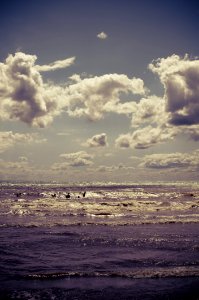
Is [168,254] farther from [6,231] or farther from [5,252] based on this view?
[6,231]

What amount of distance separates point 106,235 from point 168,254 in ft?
25.6

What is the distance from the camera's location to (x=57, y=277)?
15.5 m

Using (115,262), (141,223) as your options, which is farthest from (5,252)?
(141,223)

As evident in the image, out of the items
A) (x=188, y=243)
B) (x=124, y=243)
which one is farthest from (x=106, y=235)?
(x=188, y=243)

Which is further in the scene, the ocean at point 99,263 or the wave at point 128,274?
the wave at point 128,274

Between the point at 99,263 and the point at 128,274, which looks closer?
the point at 128,274

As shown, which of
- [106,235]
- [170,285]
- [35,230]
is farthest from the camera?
[35,230]

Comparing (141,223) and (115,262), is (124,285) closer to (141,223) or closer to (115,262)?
(115,262)

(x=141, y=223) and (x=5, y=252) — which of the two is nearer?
(x=5, y=252)

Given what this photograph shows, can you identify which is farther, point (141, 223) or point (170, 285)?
point (141, 223)

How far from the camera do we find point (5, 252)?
2033cm

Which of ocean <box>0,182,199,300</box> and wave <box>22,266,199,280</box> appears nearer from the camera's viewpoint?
ocean <box>0,182,199,300</box>

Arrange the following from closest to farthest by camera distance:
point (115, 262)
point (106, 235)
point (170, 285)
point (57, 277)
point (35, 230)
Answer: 1. point (170, 285)
2. point (57, 277)
3. point (115, 262)
4. point (106, 235)
5. point (35, 230)

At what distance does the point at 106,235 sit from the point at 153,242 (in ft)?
14.8
